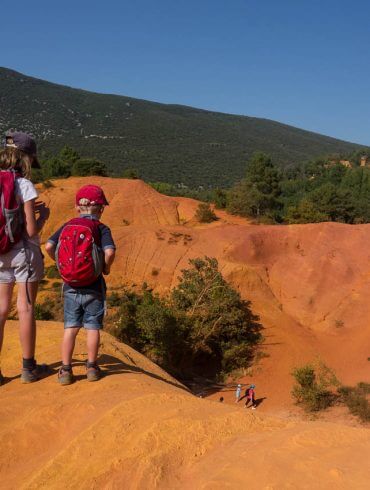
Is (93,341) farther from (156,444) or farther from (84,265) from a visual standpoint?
(156,444)

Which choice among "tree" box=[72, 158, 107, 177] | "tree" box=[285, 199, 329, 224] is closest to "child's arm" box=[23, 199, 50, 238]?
"tree" box=[285, 199, 329, 224]

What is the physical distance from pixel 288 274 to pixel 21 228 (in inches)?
652

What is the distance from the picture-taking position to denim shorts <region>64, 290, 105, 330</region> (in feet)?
11.4

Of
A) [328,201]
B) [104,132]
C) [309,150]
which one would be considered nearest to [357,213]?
[328,201]

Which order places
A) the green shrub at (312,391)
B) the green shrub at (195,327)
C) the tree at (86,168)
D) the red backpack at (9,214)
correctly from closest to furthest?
1. the red backpack at (9,214)
2. the green shrub at (312,391)
3. the green shrub at (195,327)
4. the tree at (86,168)

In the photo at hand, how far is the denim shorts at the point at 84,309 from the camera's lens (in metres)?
3.48

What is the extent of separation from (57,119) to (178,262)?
208ft

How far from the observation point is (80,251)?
325 centimetres

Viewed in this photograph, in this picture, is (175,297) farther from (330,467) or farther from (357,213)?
(357,213)

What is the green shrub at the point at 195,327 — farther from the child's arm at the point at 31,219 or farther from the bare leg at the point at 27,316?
the child's arm at the point at 31,219

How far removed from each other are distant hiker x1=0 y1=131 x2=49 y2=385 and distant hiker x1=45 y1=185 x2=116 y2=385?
0.56 ft

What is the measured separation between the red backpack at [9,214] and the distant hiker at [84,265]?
26 centimetres

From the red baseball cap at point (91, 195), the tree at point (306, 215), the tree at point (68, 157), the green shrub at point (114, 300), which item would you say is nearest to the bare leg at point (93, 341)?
the red baseball cap at point (91, 195)

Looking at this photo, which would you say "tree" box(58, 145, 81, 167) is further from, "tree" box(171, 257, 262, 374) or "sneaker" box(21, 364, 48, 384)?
"sneaker" box(21, 364, 48, 384)
